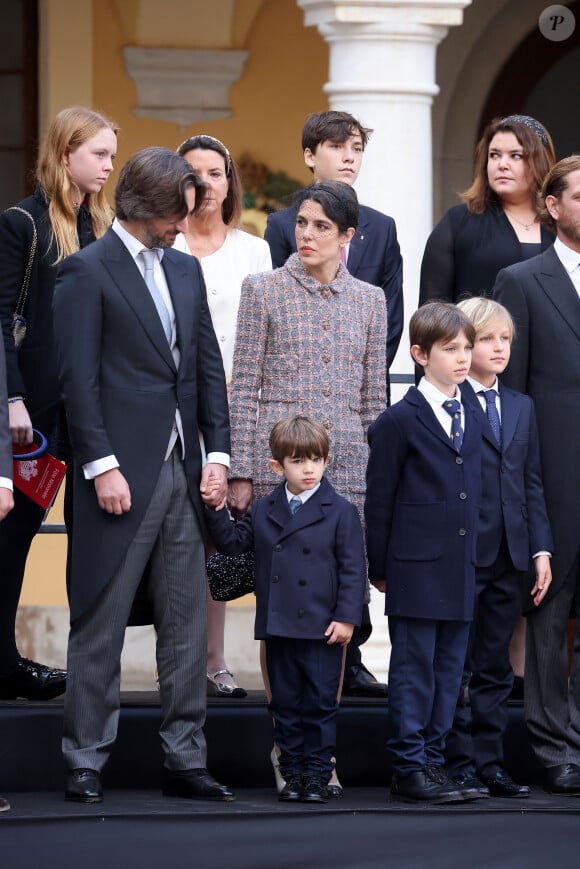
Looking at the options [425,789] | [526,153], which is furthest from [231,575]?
[526,153]

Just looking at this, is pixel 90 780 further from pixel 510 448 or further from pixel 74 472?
pixel 510 448

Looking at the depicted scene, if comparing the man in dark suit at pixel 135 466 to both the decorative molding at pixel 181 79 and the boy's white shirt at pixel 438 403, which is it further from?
the decorative molding at pixel 181 79

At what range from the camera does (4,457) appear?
5.05 meters

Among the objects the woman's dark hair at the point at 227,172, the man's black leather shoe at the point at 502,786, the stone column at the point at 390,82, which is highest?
the stone column at the point at 390,82

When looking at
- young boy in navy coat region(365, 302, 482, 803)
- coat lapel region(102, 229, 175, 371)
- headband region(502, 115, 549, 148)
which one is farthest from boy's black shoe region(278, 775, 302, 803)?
headband region(502, 115, 549, 148)

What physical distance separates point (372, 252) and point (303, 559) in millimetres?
1229

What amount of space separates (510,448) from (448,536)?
348mm

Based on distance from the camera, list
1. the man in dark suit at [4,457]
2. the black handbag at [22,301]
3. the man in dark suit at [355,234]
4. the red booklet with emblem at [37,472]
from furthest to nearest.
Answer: the man in dark suit at [355,234]
the black handbag at [22,301]
the red booklet with emblem at [37,472]
the man in dark suit at [4,457]

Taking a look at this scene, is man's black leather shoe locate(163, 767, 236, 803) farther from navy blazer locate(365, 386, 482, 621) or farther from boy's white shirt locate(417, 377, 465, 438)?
boy's white shirt locate(417, 377, 465, 438)

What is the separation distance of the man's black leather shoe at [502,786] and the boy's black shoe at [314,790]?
50cm

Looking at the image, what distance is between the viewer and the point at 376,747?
589 centimetres

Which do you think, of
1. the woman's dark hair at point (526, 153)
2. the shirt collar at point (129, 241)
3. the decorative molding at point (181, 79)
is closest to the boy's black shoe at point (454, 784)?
the shirt collar at point (129, 241)

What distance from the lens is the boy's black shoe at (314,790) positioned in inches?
210

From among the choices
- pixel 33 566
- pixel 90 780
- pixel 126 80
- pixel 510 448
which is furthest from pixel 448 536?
pixel 126 80
